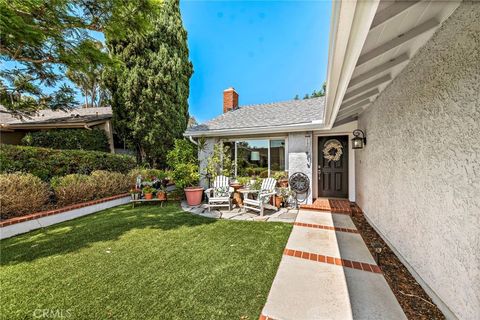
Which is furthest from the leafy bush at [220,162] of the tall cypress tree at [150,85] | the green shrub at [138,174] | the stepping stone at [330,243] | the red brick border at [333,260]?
the tall cypress tree at [150,85]

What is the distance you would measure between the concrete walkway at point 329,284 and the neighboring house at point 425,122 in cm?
56

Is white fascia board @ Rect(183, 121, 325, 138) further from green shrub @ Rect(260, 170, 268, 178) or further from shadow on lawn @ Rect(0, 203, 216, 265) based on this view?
shadow on lawn @ Rect(0, 203, 216, 265)

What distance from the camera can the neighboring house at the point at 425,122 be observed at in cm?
160

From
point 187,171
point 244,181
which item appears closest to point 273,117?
point 244,181

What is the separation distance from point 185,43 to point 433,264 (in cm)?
1382

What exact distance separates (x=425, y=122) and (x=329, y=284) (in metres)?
2.43

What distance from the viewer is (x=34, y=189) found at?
190 inches

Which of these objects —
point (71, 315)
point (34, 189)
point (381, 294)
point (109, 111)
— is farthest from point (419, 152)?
point (109, 111)

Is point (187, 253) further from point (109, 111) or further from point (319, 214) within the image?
point (109, 111)

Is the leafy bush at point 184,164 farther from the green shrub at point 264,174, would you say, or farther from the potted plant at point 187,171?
the green shrub at point 264,174

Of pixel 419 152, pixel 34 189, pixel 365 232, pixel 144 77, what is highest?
pixel 144 77

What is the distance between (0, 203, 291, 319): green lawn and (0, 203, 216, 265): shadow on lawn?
0.08 ft

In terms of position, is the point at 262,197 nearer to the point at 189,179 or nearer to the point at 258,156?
the point at 258,156

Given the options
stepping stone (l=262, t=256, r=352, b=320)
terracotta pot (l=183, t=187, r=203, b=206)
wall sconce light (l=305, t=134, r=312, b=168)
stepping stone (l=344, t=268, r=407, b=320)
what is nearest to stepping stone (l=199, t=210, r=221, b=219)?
terracotta pot (l=183, t=187, r=203, b=206)
